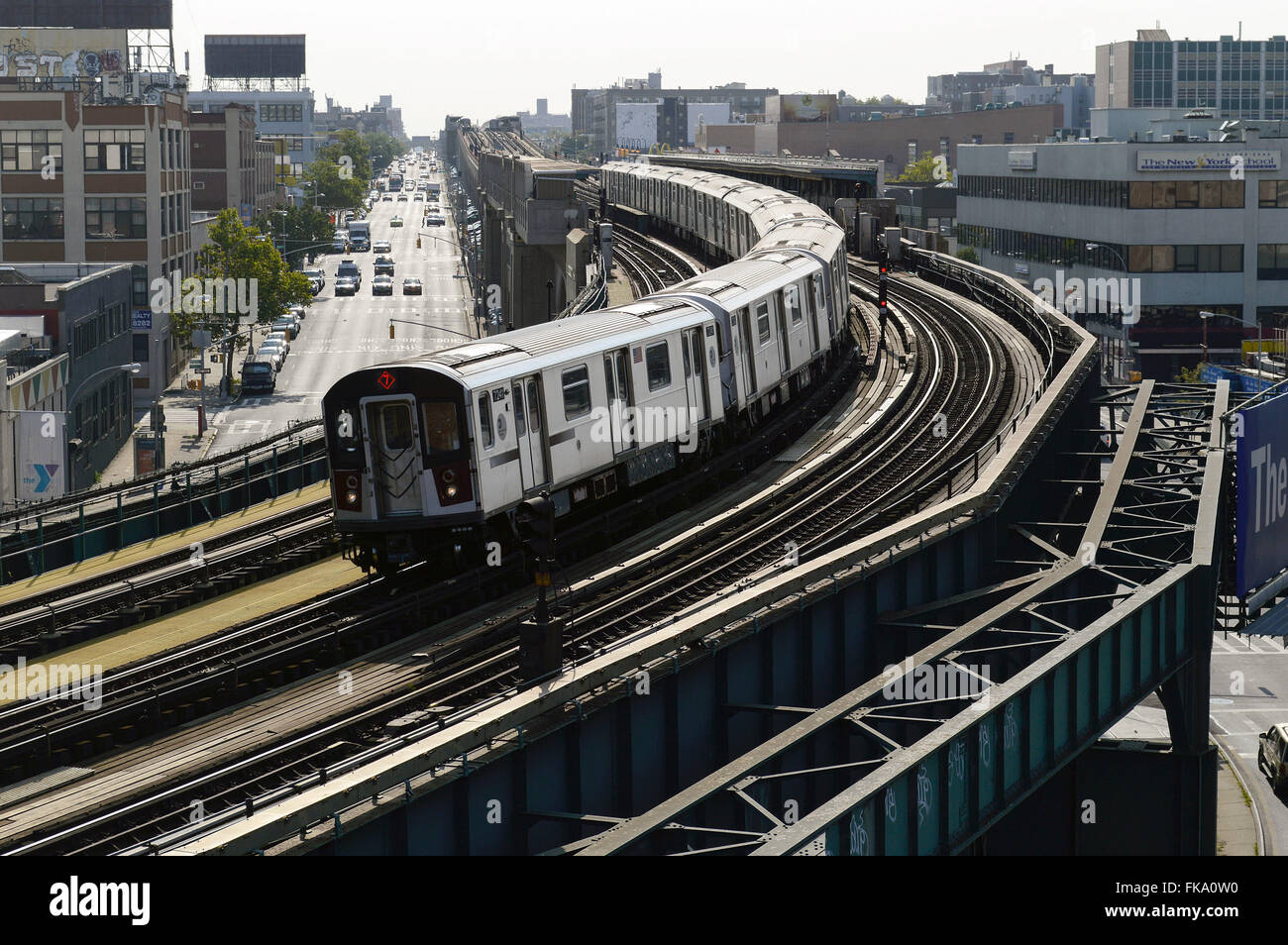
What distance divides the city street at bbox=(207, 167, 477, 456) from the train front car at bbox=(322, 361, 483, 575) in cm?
2997

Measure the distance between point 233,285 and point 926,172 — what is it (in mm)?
99424

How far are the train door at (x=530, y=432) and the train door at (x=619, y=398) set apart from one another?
2.13m

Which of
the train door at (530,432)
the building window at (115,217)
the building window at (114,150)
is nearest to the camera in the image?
the train door at (530,432)

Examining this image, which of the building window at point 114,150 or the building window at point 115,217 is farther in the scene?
the building window at point 115,217

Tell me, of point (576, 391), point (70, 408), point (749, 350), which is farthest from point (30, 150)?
point (576, 391)

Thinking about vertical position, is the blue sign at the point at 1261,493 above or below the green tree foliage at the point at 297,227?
below

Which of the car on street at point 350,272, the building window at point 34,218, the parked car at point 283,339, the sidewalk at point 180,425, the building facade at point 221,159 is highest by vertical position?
the building facade at point 221,159

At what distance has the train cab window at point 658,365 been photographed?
27.0 metres

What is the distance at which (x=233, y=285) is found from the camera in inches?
3297

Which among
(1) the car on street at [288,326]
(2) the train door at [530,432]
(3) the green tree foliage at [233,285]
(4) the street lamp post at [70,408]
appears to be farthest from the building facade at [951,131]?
(2) the train door at [530,432]

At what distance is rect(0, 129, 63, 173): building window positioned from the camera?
238 ft

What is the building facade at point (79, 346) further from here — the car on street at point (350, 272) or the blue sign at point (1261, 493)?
the car on street at point (350, 272)

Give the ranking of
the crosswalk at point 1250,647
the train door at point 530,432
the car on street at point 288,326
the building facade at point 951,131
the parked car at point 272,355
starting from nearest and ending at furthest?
1. the train door at point 530,432
2. the crosswalk at point 1250,647
3. the parked car at point 272,355
4. the car on street at point 288,326
5. the building facade at point 951,131
